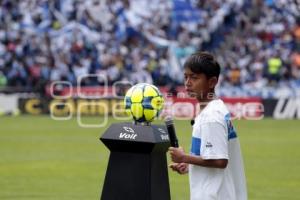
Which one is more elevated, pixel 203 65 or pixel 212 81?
pixel 203 65

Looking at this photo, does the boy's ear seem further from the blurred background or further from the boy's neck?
the blurred background

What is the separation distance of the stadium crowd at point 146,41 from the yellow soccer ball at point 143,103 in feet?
81.8

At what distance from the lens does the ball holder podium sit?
25.5 ft

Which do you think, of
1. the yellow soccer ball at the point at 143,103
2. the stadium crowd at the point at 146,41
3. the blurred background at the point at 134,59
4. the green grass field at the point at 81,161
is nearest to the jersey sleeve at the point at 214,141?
the yellow soccer ball at the point at 143,103

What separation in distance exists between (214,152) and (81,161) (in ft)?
41.7

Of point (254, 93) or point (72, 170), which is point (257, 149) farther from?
point (254, 93)

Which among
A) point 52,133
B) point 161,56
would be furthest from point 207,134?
point 161,56

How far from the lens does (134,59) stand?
3672 cm

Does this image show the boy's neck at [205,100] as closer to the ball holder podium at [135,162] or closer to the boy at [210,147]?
the boy at [210,147]

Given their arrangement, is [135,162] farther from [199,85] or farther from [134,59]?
[134,59]

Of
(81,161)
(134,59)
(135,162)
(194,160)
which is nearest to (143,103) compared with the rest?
(135,162)

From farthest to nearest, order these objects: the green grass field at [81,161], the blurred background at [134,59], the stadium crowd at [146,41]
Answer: the stadium crowd at [146,41] → the blurred background at [134,59] → the green grass field at [81,161]

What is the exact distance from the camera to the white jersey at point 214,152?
5922 mm

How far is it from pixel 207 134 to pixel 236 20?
34.1m
